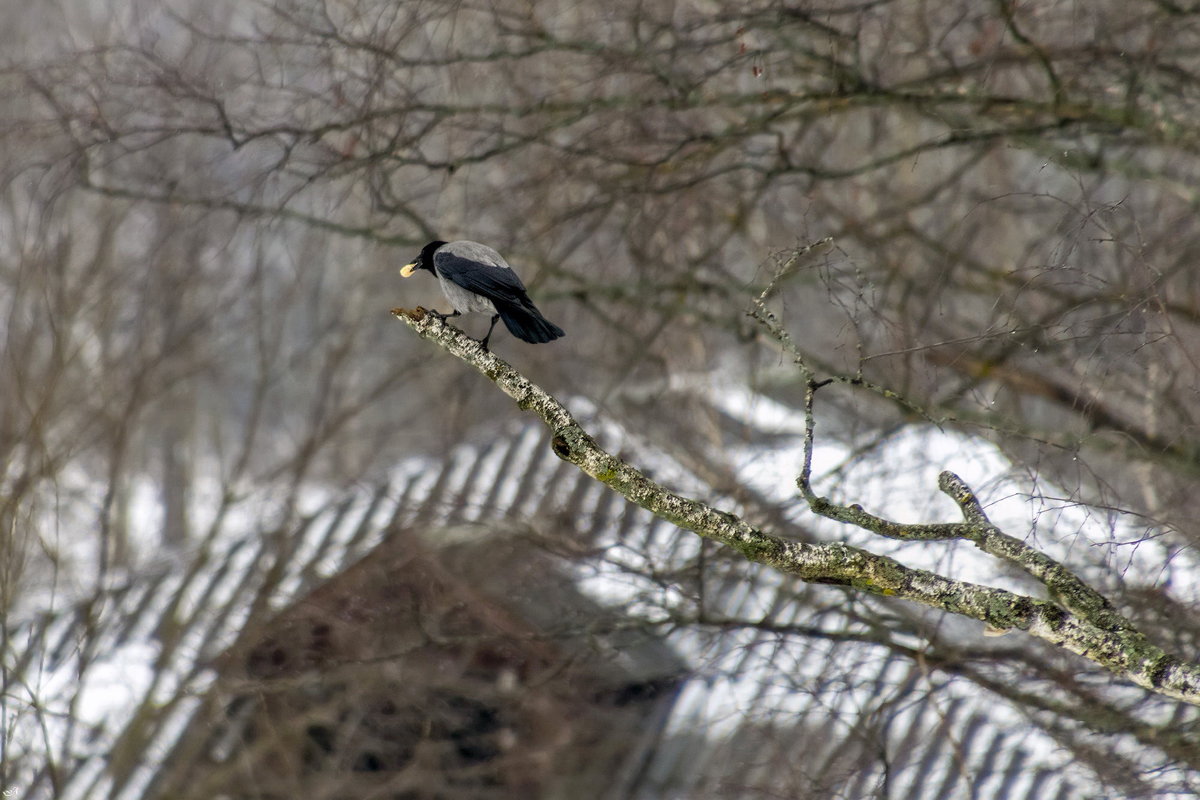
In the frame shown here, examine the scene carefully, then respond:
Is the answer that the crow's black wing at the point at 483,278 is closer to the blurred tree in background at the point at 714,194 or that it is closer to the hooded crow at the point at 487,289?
the hooded crow at the point at 487,289

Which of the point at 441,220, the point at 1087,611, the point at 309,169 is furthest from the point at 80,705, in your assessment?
the point at 1087,611

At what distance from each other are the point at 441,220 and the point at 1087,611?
531 centimetres

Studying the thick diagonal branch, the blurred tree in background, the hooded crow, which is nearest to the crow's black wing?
the hooded crow

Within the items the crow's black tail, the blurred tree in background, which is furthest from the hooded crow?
the blurred tree in background

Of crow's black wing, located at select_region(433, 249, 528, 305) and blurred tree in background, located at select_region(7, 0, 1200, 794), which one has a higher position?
blurred tree in background, located at select_region(7, 0, 1200, 794)

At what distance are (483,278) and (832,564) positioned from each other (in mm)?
1055

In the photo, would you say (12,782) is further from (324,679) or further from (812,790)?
(812,790)

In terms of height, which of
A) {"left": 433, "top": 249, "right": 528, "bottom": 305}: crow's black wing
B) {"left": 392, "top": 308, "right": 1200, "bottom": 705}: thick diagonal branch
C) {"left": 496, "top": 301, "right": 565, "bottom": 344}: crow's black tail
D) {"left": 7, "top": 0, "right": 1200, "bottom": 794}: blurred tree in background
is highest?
{"left": 7, "top": 0, "right": 1200, "bottom": 794}: blurred tree in background

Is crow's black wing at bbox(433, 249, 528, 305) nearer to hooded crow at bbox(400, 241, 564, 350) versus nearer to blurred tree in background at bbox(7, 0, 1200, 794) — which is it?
hooded crow at bbox(400, 241, 564, 350)

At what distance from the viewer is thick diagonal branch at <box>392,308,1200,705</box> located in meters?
2.65

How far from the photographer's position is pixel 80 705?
7.06 m

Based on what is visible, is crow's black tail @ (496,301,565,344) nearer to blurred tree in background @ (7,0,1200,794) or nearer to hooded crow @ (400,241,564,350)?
hooded crow @ (400,241,564,350)

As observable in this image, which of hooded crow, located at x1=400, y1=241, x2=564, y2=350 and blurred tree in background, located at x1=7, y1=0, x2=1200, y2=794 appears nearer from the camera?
hooded crow, located at x1=400, y1=241, x2=564, y2=350

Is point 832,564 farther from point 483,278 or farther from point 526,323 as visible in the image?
point 483,278
